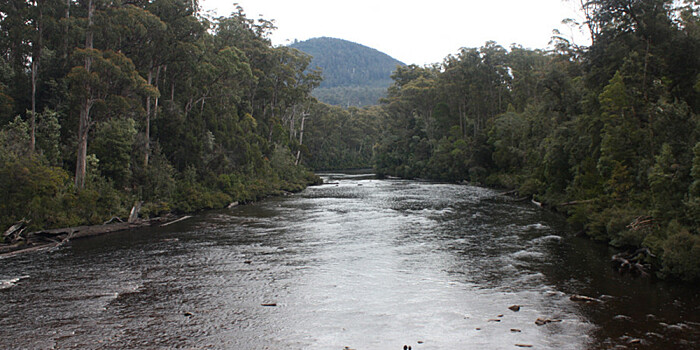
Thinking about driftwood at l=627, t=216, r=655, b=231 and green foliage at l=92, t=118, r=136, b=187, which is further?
green foliage at l=92, t=118, r=136, b=187

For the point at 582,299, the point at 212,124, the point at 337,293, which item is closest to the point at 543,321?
the point at 582,299

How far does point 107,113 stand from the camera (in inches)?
1080

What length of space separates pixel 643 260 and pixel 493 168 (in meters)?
40.3

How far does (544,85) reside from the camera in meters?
33.8

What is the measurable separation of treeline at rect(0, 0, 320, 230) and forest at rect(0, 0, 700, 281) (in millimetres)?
87

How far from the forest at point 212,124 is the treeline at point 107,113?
87mm

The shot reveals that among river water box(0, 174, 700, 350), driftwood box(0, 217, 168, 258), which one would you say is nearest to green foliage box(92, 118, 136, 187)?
driftwood box(0, 217, 168, 258)

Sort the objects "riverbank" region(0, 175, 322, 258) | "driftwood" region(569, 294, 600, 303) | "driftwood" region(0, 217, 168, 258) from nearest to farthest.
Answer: "driftwood" region(569, 294, 600, 303)
"driftwood" region(0, 217, 168, 258)
"riverbank" region(0, 175, 322, 258)

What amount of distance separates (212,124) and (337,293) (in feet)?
99.2

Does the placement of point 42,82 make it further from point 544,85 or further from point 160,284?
point 544,85

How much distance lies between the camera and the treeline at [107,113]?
24.2m

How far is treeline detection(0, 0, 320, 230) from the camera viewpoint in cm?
2417

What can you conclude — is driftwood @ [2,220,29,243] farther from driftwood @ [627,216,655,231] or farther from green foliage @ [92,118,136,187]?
driftwood @ [627,216,655,231]

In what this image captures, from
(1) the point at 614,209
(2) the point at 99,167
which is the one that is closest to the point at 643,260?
(1) the point at 614,209
